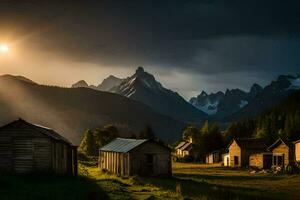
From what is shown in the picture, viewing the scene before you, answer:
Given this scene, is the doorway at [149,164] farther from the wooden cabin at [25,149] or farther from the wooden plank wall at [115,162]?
the wooden cabin at [25,149]

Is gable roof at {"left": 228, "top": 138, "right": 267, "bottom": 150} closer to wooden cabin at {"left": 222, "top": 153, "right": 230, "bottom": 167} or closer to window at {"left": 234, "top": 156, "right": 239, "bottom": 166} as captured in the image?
window at {"left": 234, "top": 156, "right": 239, "bottom": 166}

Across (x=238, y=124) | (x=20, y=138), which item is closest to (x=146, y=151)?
(x=20, y=138)

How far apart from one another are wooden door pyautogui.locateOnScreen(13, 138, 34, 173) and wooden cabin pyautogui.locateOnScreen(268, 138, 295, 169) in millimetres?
45445

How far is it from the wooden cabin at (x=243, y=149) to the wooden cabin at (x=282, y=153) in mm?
10401

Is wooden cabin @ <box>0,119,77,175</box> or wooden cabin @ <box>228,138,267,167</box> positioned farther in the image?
wooden cabin @ <box>228,138,267,167</box>

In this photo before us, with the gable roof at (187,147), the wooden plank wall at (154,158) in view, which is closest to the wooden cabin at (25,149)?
the wooden plank wall at (154,158)

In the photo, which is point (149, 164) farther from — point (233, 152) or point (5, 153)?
point (233, 152)

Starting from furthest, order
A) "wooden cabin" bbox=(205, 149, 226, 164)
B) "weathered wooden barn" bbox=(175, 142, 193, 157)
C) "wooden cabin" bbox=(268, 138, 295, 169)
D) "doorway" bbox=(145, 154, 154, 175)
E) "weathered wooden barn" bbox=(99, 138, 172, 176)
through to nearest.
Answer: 1. "weathered wooden barn" bbox=(175, 142, 193, 157)
2. "wooden cabin" bbox=(205, 149, 226, 164)
3. "wooden cabin" bbox=(268, 138, 295, 169)
4. "doorway" bbox=(145, 154, 154, 175)
5. "weathered wooden barn" bbox=(99, 138, 172, 176)

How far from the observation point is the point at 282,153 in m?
81.8

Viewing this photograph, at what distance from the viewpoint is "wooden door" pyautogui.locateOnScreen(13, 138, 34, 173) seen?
4759 centimetres

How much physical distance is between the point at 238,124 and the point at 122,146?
104255 millimetres

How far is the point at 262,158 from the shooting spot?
8656 cm

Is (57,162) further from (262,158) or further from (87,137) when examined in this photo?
(87,137)

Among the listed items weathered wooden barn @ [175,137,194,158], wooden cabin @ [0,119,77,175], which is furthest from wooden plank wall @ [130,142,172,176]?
weathered wooden barn @ [175,137,194,158]
